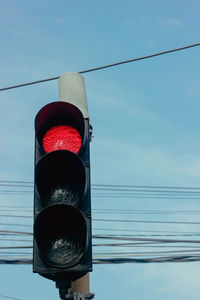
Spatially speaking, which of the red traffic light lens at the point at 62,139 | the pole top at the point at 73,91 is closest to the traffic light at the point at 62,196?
the red traffic light lens at the point at 62,139

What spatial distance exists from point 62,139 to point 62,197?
0.36 meters

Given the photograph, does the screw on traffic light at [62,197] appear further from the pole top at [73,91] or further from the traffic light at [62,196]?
the pole top at [73,91]

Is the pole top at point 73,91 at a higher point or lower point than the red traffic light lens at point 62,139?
higher

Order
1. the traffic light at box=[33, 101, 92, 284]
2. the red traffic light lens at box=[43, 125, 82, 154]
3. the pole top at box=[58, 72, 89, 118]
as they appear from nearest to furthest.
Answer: the traffic light at box=[33, 101, 92, 284]
the red traffic light lens at box=[43, 125, 82, 154]
the pole top at box=[58, 72, 89, 118]

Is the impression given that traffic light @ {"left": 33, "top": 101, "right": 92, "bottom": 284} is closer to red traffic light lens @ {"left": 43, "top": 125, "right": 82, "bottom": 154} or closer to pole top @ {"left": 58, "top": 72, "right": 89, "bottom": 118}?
red traffic light lens @ {"left": 43, "top": 125, "right": 82, "bottom": 154}

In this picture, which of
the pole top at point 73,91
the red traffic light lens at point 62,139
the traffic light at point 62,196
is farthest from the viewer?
the pole top at point 73,91

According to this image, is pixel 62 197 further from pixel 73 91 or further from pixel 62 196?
pixel 73 91

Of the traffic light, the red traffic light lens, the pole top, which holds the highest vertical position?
the pole top

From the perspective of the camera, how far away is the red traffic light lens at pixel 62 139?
2.47m

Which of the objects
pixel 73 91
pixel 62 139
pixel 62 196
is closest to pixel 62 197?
pixel 62 196

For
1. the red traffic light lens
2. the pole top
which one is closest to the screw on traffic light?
the red traffic light lens

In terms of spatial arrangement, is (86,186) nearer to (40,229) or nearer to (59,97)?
(40,229)

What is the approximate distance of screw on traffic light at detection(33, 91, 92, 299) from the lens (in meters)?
2.10

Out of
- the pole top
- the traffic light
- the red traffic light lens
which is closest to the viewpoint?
the traffic light
